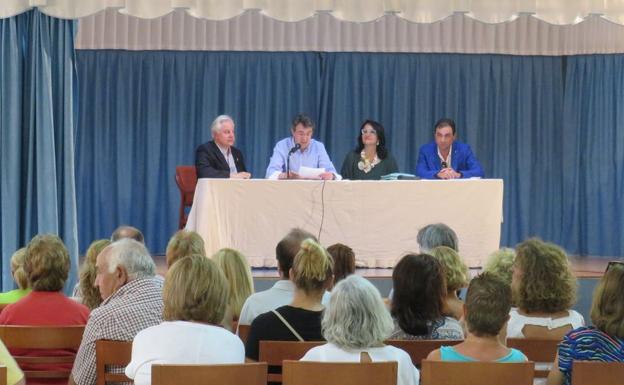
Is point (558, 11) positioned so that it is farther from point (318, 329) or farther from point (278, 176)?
point (318, 329)

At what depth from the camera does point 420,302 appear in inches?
156

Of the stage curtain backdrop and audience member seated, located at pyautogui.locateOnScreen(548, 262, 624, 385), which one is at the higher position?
the stage curtain backdrop

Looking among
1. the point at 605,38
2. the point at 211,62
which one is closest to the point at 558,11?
the point at 605,38

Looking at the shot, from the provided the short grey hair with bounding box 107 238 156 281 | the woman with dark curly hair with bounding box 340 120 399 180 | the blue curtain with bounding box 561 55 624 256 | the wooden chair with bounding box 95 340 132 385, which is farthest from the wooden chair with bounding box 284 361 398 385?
the blue curtain with bounding box 561 55 624 256

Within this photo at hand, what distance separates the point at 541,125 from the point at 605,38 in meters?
1.23

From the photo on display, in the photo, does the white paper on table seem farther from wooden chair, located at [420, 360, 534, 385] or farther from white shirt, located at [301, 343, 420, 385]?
wooden chair, located at [420, 360, 534, 385]

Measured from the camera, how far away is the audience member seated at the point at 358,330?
3287mm

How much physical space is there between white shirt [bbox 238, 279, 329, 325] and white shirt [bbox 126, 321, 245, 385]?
1.06m

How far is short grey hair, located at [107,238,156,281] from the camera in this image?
156 inches

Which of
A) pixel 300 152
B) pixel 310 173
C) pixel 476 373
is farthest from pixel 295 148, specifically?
pixel 476 373

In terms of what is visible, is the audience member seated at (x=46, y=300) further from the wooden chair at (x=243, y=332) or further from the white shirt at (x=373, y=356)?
the white shirt at (x=373, y=356)

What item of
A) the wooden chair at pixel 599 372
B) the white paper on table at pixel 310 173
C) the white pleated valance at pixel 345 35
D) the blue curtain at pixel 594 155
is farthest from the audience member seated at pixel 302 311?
the blue curtain at pixel 594 155

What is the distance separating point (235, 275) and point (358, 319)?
1.40 m

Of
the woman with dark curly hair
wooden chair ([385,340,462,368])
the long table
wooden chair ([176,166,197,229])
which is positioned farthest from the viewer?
wooden chair ([176,166,197,229])
